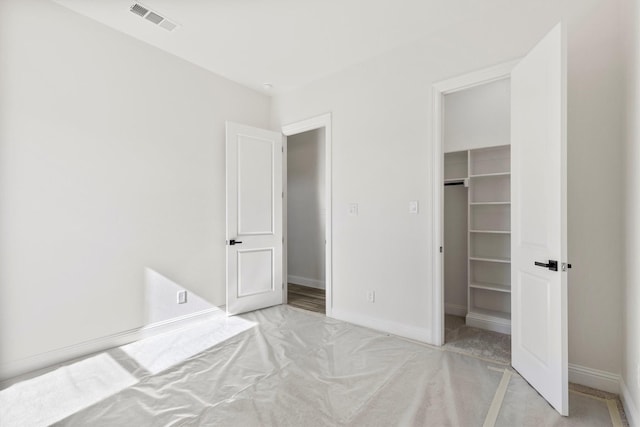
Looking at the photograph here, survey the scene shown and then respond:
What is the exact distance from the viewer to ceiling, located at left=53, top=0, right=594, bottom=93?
243 centimetres

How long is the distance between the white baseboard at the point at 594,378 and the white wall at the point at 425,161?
0.05 m

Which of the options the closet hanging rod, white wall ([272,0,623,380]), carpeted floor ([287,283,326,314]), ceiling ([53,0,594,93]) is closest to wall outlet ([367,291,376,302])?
white wall ([272,0,623,380])

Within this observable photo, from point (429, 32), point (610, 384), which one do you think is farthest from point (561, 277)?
point (429, 32)

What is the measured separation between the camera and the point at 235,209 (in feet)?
12.1

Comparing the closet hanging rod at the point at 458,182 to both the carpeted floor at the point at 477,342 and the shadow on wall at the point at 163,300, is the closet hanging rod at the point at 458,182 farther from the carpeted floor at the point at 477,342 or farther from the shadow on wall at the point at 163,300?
the shadow on wall at the point at 163,300

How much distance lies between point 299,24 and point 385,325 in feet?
9.90

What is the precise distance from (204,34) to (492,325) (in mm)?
4120

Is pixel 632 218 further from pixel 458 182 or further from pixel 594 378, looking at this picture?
pixel 458 182

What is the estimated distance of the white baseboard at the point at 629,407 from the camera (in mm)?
1612

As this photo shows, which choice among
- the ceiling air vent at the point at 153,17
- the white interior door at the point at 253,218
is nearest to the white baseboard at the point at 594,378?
the white interior door at the point at 253,218

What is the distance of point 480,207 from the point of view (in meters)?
3.49

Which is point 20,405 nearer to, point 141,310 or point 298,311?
point 141,310

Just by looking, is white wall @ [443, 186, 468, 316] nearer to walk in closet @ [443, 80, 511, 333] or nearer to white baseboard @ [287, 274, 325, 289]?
walk in closet @ [443, 80, 511, 333]

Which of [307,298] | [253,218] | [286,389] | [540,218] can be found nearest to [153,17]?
[253,218]
